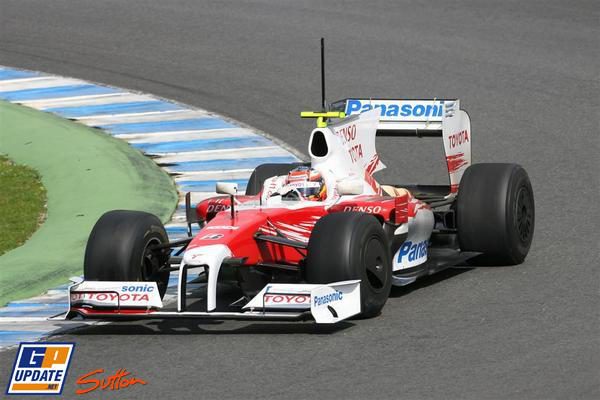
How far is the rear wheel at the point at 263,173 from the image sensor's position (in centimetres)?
1274

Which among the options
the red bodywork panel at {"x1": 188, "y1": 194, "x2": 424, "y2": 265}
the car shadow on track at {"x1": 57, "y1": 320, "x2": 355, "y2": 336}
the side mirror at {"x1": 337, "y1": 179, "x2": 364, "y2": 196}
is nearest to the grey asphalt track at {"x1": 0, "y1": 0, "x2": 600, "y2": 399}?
the car shadow on track at {"x1": 57, "y1": 320, "x2": 355, "y2": 336}

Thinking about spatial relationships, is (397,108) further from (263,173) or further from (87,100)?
(87,100)

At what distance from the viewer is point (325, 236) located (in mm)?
10250

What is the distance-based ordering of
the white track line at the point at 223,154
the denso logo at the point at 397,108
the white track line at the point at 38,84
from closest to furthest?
the denso logo at the point at 397,108, the white track line at the point at 223,154, the white track line at the point at 38,84

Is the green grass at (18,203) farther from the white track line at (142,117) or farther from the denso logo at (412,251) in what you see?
the denso logo at (412,251)

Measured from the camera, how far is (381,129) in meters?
13.2

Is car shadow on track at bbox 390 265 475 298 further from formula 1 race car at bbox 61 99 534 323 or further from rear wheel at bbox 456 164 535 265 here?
rear wheel at bbox 456 164 535 265

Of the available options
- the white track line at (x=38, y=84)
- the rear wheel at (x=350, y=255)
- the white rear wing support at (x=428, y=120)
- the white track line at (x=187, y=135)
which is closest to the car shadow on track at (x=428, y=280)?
the rear wheel at (x=350, y=255)

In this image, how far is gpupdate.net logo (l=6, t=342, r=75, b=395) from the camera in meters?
9.05

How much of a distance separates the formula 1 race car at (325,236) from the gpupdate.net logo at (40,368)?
46 centimetres

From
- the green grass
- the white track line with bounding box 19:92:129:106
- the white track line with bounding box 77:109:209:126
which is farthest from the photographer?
the white track line with bounding box 19:92:129:106

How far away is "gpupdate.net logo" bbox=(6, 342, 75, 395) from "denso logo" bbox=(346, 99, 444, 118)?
4.20m

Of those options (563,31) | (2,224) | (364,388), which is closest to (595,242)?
(364,388)

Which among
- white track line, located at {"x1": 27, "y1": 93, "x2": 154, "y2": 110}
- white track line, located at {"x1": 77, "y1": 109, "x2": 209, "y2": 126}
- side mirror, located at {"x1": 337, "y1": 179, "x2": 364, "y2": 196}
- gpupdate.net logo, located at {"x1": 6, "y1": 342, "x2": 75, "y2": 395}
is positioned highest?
side mirror, located at {"x1": 337, "y1": 179, "x2": 364, "y2": 196}
